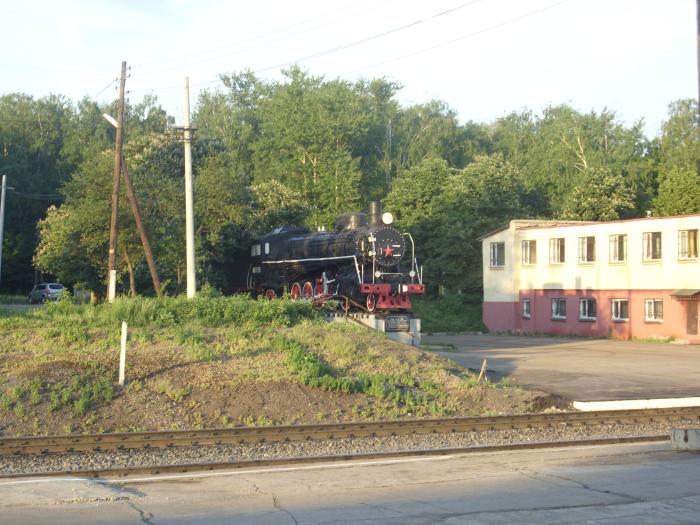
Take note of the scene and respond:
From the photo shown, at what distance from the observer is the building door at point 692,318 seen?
37562 millimetres

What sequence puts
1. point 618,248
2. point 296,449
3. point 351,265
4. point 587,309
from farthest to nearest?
point 587,309 → point 618,248 → point 351,265 → point 296,449

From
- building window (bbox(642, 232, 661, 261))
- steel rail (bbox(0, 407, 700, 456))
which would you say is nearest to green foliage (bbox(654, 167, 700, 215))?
building window (bbox(642, 232, 661, 261))

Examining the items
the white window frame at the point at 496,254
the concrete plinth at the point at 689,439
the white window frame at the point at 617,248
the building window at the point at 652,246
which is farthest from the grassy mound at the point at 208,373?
the white window frame at the point at 496,254

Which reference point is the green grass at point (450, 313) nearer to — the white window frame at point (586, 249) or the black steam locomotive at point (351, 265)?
the white window frame at point (586, 249)

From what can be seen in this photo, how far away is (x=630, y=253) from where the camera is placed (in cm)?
4066

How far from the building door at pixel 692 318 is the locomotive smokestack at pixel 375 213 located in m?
15.5

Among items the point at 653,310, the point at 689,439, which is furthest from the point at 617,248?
the point at 689,439

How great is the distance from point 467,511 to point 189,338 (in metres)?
11.4

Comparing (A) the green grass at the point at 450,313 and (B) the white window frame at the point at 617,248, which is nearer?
(B) the white window frame at the point at 617,248

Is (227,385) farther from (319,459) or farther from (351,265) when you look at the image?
(351,265)

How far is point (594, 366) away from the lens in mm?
25703

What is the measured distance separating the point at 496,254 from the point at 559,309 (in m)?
5.68

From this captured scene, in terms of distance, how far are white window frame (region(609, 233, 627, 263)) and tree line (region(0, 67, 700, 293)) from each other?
1402 cm

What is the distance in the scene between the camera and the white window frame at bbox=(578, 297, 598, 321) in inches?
1682
